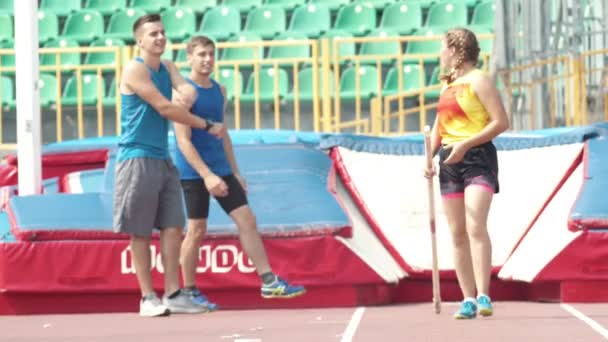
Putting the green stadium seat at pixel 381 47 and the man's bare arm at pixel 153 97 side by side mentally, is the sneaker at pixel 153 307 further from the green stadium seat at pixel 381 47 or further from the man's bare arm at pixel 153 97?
the green stadium seat at pixel 381 47

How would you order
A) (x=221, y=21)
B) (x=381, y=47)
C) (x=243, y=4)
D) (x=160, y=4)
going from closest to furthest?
1. (x=381, y=47)
2. (x=221, y=21)
3. (x=243, y=4)
4. (x=160, y=4)

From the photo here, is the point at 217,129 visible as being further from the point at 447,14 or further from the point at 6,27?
the point at 6,27

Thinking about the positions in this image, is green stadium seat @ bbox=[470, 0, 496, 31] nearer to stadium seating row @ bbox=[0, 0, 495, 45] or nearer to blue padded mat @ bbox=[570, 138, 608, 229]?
stadium seating row @ bbox=[0, 0, 495, 45]

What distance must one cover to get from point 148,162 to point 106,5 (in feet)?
36.8

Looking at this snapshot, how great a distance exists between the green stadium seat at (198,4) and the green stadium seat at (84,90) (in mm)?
2187

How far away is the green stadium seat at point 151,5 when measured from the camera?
1884 cm

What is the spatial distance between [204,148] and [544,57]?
710cm

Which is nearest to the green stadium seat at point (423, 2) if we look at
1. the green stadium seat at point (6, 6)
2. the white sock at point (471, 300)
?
the green stadium seat at point (6, 6)

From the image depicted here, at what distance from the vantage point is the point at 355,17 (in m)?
17.9

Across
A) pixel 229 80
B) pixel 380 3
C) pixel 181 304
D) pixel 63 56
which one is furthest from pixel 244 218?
pixel 380 3

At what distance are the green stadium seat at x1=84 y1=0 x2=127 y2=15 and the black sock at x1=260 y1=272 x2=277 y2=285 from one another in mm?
10775

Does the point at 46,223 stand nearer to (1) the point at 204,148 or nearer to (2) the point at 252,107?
(1) the point at 204,148

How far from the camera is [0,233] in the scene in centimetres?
942

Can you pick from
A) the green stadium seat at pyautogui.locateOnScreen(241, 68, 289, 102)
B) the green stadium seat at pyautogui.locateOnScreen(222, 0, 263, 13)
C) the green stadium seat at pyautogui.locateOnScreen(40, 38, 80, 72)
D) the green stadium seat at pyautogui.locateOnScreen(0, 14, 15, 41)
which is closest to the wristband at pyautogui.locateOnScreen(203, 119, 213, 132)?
the green stadium seat at pyautogui.locateOnScreen(241, 68, 289, 102)
